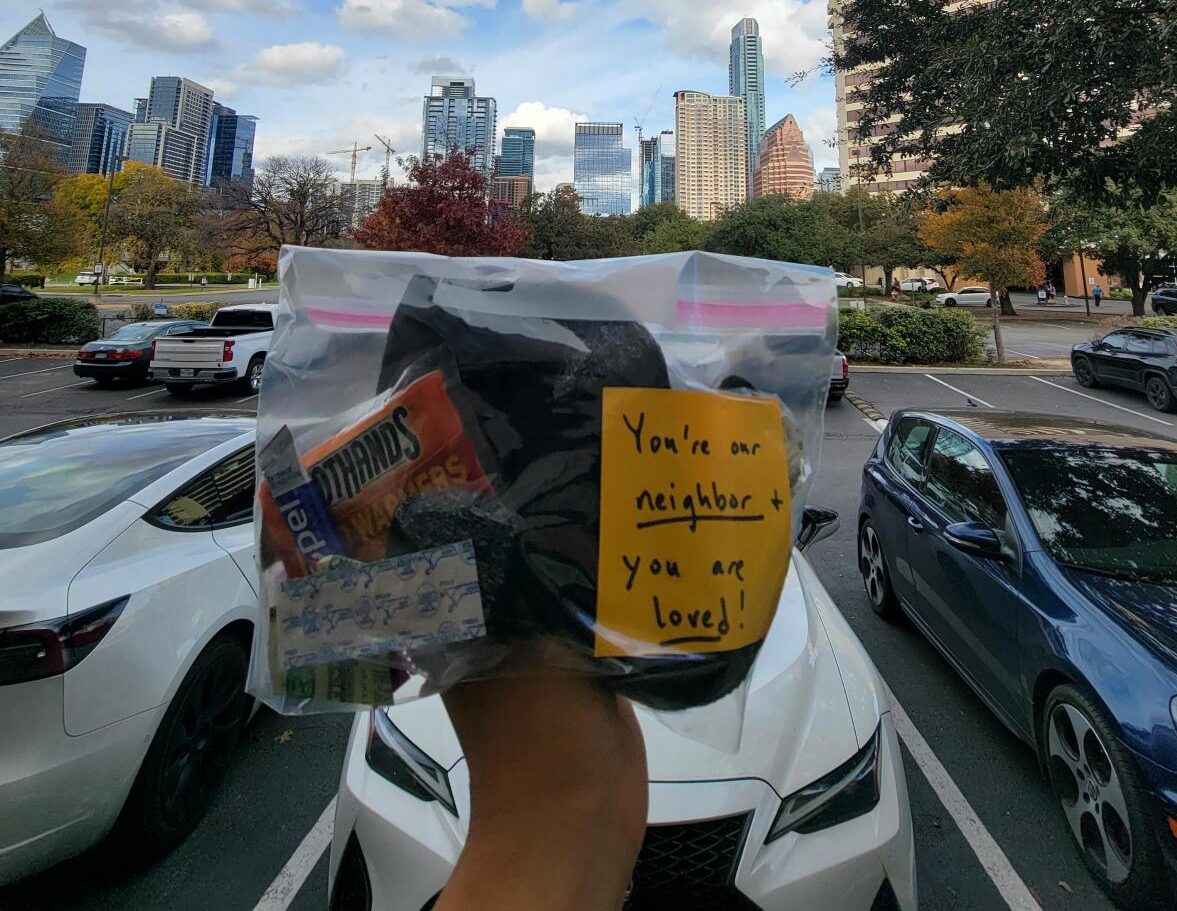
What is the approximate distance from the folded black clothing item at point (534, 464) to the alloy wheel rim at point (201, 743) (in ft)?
7.90

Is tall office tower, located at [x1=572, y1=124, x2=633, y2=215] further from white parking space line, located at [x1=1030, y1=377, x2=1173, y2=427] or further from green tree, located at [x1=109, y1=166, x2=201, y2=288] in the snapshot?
white parking space line, located at [x1=1030, y1=377, x2=1173, y2=427]

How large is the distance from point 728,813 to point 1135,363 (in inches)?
658

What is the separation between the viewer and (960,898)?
2.27 meters

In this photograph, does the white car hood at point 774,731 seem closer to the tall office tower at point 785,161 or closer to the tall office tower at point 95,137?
the tall office tower at point 785,161

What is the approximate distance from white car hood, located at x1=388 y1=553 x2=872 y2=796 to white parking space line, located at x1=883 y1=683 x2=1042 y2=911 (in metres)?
0.36

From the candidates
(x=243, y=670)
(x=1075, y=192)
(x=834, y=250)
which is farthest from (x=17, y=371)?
(x=834, y=250)

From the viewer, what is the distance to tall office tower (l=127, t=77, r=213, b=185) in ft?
323

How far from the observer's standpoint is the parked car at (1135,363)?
1302 centimetres

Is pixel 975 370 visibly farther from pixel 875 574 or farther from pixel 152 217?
pixel 152 217

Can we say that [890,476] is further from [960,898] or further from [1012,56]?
[1012,56]

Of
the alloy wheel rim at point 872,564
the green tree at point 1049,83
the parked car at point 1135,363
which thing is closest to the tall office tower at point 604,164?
the parked car at point 1135,363

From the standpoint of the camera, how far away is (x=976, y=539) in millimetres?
3098

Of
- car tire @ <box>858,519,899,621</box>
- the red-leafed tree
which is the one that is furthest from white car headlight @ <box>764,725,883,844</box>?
the red-leafed tree

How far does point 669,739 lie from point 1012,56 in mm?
8579
